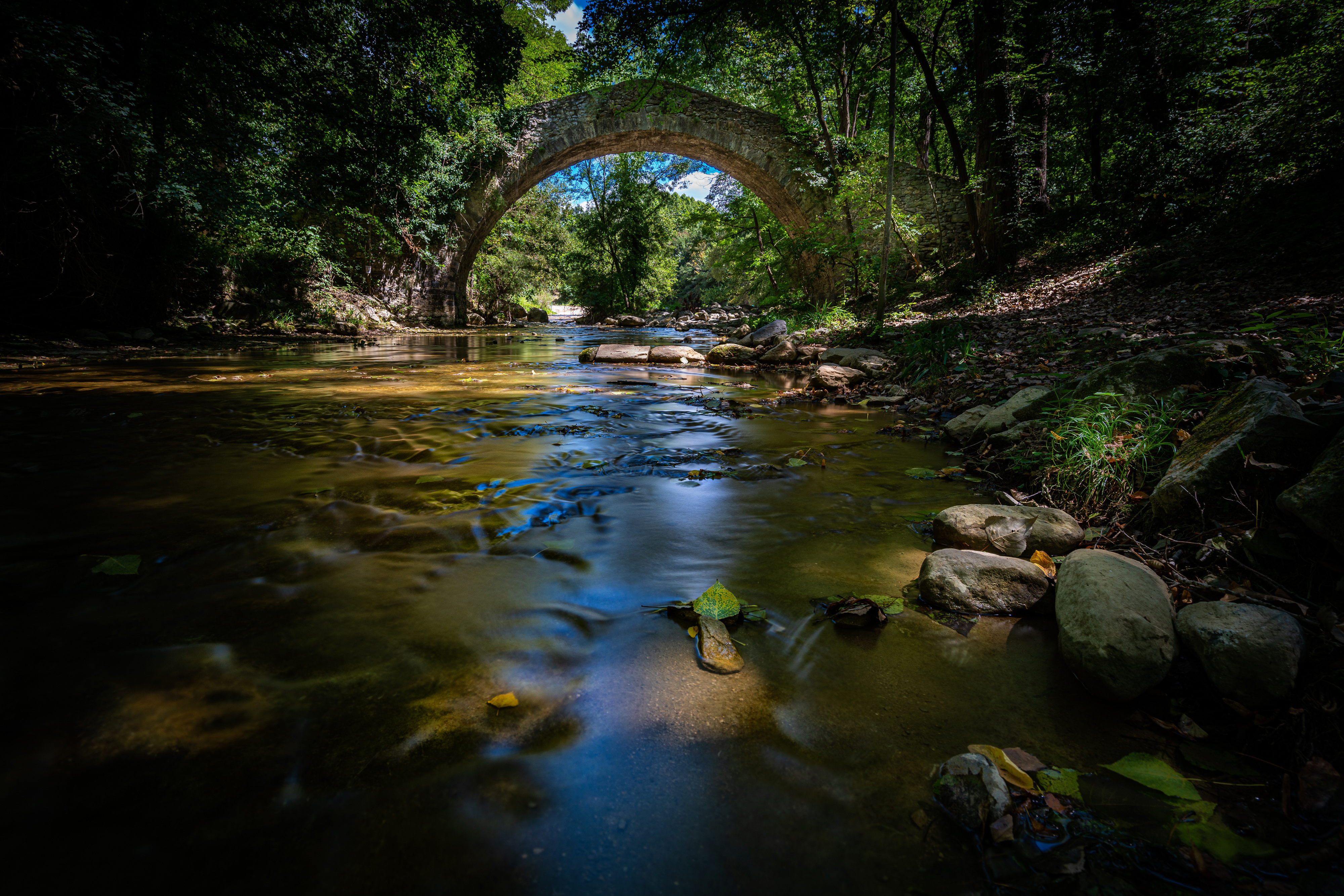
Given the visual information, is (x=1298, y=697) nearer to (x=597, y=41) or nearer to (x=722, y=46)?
(x=597, y=41)

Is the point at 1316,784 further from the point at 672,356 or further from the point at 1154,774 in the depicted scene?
the point at 672,356

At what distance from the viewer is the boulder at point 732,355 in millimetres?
8914

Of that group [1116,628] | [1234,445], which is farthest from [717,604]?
[1234,445]

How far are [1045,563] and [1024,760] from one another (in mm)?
1027

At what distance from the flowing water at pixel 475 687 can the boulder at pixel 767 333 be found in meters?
7.46

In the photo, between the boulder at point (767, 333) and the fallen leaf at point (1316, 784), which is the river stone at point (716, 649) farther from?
the boulder at point (767, 333)

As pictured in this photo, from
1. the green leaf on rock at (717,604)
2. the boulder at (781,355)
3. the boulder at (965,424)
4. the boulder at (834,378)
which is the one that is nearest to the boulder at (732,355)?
the boulder at (781,355)

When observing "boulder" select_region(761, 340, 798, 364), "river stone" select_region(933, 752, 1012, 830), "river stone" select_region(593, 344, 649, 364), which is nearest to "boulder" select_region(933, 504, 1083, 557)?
"river stone" select_region(933, 752, 1012, 830)

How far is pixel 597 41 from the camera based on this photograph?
782cm

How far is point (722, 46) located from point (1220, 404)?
374 inches

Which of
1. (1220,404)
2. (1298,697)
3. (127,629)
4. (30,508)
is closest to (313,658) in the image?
(127,629)

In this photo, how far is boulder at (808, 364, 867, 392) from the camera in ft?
19.9

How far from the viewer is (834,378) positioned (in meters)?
6.13

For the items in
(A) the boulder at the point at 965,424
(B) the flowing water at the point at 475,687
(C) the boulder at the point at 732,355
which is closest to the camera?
(B) the flowing water at the point at 475,687
